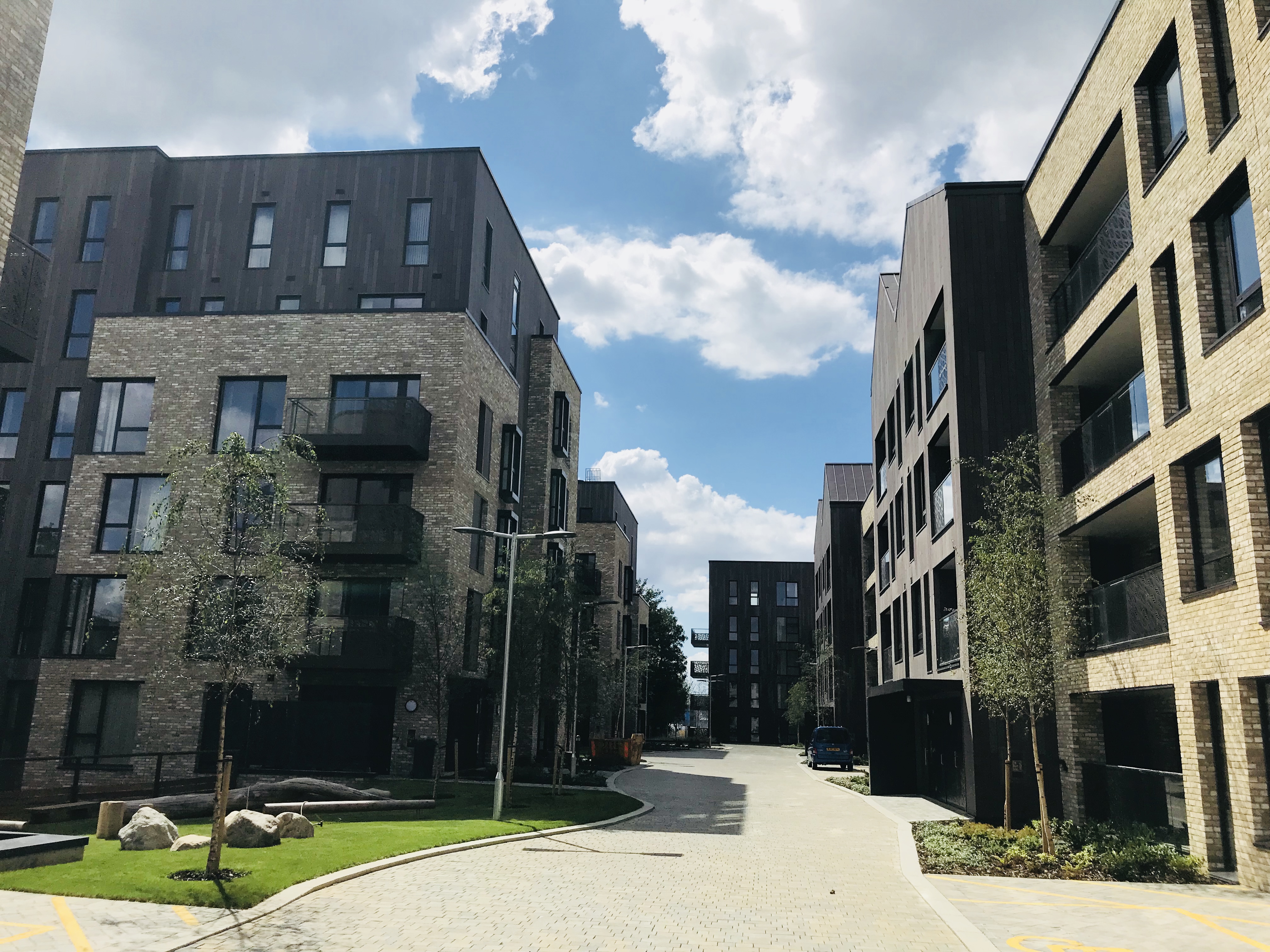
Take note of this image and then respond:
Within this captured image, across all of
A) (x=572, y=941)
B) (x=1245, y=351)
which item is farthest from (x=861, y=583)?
(x=572, y=941)

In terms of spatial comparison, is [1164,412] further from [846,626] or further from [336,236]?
[846,626]

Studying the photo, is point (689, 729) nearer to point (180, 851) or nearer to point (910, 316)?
point (910, 316)

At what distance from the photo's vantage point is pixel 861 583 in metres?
52.4

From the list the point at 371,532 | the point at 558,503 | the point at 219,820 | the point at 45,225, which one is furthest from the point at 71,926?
the point at 558,503

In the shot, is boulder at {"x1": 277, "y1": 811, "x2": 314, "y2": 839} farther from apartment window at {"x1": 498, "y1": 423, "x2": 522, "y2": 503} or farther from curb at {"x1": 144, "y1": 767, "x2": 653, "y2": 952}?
apartment window at {"x1": 498, "y1": 423, "x2": 522, "y2": 503}

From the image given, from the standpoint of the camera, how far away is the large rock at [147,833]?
14211 millimetres

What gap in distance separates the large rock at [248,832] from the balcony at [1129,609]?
48.6 ft

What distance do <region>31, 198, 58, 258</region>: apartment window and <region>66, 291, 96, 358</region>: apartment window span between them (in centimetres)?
200

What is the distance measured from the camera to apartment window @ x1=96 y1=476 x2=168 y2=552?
3108cm

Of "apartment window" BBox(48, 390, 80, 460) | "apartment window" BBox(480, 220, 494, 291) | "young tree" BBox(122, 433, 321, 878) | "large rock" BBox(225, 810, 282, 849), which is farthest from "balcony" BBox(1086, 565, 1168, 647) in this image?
"apartment window" BBox(48, 390, 80, 460)

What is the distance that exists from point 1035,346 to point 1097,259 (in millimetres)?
3297

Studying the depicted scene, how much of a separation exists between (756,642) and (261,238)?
6588 cm

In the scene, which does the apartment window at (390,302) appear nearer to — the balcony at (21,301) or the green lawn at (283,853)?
the green lawn at (283,853)

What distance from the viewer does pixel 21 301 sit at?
1466cm
